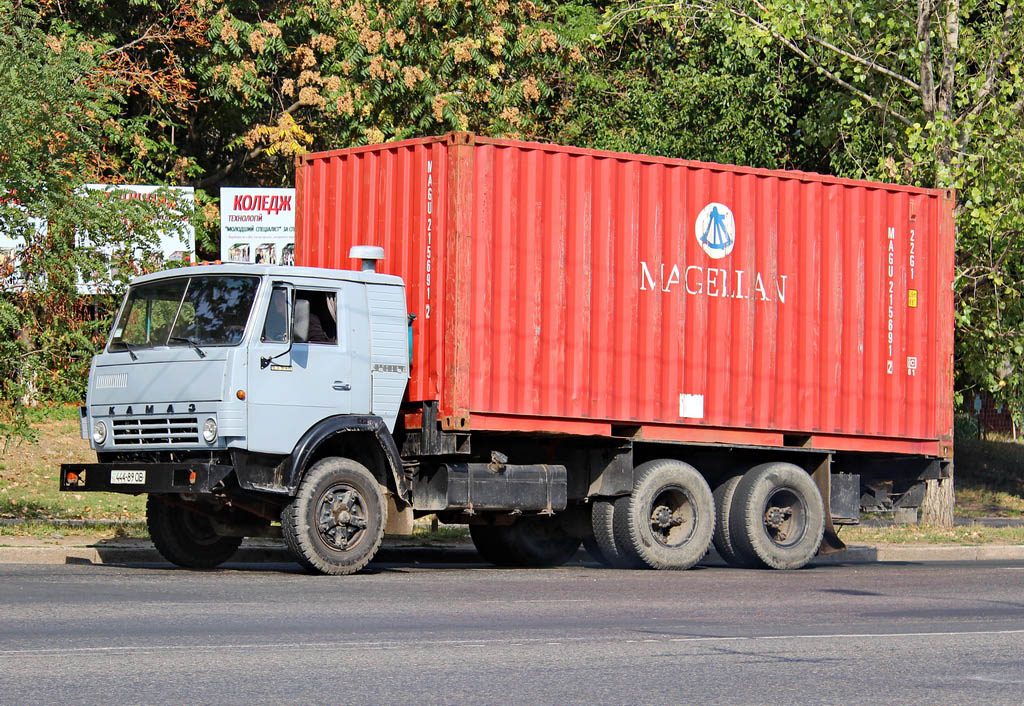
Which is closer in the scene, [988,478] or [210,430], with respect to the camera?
[210,430]

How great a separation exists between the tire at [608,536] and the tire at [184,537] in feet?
11.7

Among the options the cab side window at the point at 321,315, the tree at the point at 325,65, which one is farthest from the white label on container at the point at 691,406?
the tree at the point at 325,65

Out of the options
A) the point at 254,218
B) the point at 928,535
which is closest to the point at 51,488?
the point at 254,218

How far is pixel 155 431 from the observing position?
14.8 metres

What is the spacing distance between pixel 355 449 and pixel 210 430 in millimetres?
1558

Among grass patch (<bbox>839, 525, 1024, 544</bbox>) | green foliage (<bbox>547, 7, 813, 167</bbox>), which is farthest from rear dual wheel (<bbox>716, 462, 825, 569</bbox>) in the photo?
green foliage (<bbox>547, 7, 813, 167</bbox>)

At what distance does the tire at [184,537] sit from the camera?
1578cm

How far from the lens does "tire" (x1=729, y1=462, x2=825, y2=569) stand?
1730cm

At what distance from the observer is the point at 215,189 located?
116 feet

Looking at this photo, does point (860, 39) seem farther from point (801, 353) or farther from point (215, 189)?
point (215, 189)

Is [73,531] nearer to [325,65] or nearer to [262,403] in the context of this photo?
[262,403]

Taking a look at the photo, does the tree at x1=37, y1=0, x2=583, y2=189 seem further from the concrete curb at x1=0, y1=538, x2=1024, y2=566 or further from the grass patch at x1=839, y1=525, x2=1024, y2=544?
the concrete curb at x1=0, y1=538, x2=1024, y2=566

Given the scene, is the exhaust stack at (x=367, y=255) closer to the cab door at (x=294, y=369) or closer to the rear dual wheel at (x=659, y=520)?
the cab door at (x=294, y=369)

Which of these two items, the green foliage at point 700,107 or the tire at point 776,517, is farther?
the green foliage at point 700,107
